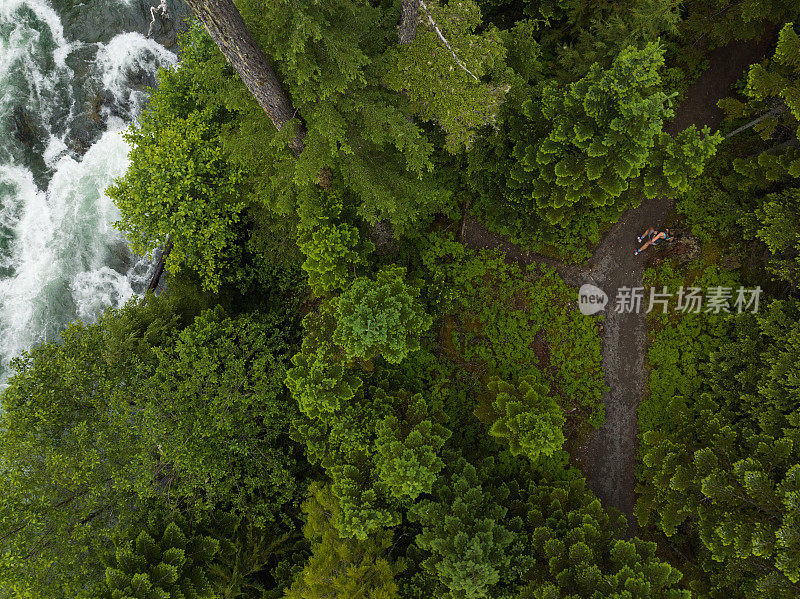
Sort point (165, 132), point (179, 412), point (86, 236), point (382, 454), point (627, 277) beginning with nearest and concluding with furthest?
point (382, 454), point (179, 412), point (165, 132), point (627, 277), point (86, 236)

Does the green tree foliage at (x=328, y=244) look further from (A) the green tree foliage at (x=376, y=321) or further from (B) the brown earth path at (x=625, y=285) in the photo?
(B) the brown earth path at (x=625, y=285)

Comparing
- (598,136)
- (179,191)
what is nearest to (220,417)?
(179,191)

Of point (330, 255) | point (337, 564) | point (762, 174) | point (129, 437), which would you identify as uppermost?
point (762, 174)

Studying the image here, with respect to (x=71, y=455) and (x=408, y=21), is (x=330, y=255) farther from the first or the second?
(x=71, y=455)

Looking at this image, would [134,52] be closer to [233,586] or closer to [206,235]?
[206,235]

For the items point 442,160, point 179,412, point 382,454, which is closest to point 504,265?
point 442,160
